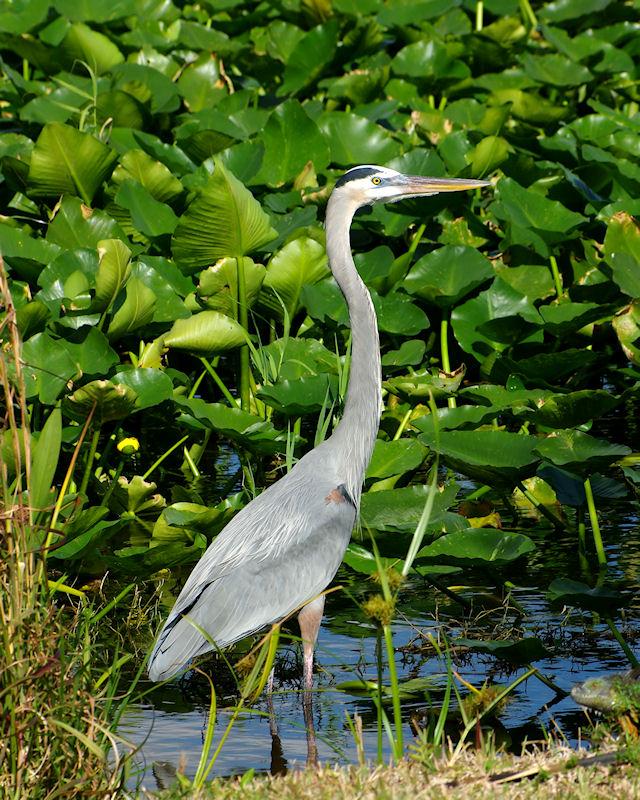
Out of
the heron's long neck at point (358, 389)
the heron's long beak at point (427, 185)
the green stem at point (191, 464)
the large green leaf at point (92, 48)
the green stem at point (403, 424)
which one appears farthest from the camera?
the large green leaf at point (92, 48)

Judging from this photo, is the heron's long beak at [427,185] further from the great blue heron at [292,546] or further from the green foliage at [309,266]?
the green foliage at [309,266]

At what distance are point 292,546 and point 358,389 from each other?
62 cm

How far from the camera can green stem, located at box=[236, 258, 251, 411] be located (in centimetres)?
565

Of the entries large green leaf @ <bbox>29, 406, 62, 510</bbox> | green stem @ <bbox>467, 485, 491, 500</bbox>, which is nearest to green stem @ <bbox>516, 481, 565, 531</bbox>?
green stem @ <bbox>467, 485, 491, 500</bbox>

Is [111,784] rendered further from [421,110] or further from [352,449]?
[421,110]

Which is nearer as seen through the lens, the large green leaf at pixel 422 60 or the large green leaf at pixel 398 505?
the large green leaf at pixel 398 505

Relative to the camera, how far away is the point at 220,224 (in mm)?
5520

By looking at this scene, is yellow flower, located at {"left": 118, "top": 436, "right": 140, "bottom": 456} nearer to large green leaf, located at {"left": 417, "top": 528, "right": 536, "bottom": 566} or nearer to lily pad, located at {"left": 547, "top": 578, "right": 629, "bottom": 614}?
large green leaf, located at {"left": 417, "top": 528, "right": 536, "bottom": 566}

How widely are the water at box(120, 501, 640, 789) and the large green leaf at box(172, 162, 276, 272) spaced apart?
4.83 feet

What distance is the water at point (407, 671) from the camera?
152 inches

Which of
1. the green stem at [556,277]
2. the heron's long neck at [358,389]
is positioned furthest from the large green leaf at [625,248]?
the heron's long neck at [358,389]

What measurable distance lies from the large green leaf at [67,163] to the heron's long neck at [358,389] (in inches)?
83.0

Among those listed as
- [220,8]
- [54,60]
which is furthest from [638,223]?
[220,8]

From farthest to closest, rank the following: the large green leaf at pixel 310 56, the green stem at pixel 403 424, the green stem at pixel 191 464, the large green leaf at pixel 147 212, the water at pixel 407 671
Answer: the large green leaf at pixel 310 56
the large green leaf at pixel 147 212
the green stem at pixel 191 464
the green stem at pixel 403 424
the water at pixel 407 671
